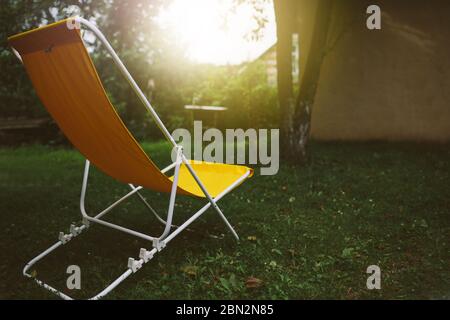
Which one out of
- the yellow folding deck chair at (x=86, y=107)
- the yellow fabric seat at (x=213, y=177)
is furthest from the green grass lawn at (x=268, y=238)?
the yellow fabric seat at (x=213, y=177)

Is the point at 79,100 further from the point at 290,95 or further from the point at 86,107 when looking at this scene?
the point at 290,95

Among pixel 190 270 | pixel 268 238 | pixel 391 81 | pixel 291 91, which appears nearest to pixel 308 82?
pixel 291 91

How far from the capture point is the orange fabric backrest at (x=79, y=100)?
239cm

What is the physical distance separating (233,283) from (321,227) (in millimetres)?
1281

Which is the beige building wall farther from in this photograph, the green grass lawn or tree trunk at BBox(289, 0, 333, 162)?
the green grass lawn

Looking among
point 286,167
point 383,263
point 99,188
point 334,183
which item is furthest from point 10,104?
point 383,263

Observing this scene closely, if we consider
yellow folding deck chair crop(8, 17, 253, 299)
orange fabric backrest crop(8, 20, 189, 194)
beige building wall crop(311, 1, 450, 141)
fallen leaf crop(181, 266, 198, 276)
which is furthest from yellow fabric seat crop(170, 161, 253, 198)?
beige building wall crop(311, 1, 450, 141)

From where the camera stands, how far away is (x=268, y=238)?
12.0ft

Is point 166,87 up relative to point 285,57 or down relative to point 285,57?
down

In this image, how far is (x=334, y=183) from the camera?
527cm

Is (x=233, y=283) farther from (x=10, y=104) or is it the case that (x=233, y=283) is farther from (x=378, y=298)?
(x=10, y=104)

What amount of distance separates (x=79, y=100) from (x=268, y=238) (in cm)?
182

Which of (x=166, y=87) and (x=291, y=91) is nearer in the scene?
(x=291, y=91)

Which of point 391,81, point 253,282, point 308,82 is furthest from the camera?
point 391,81
